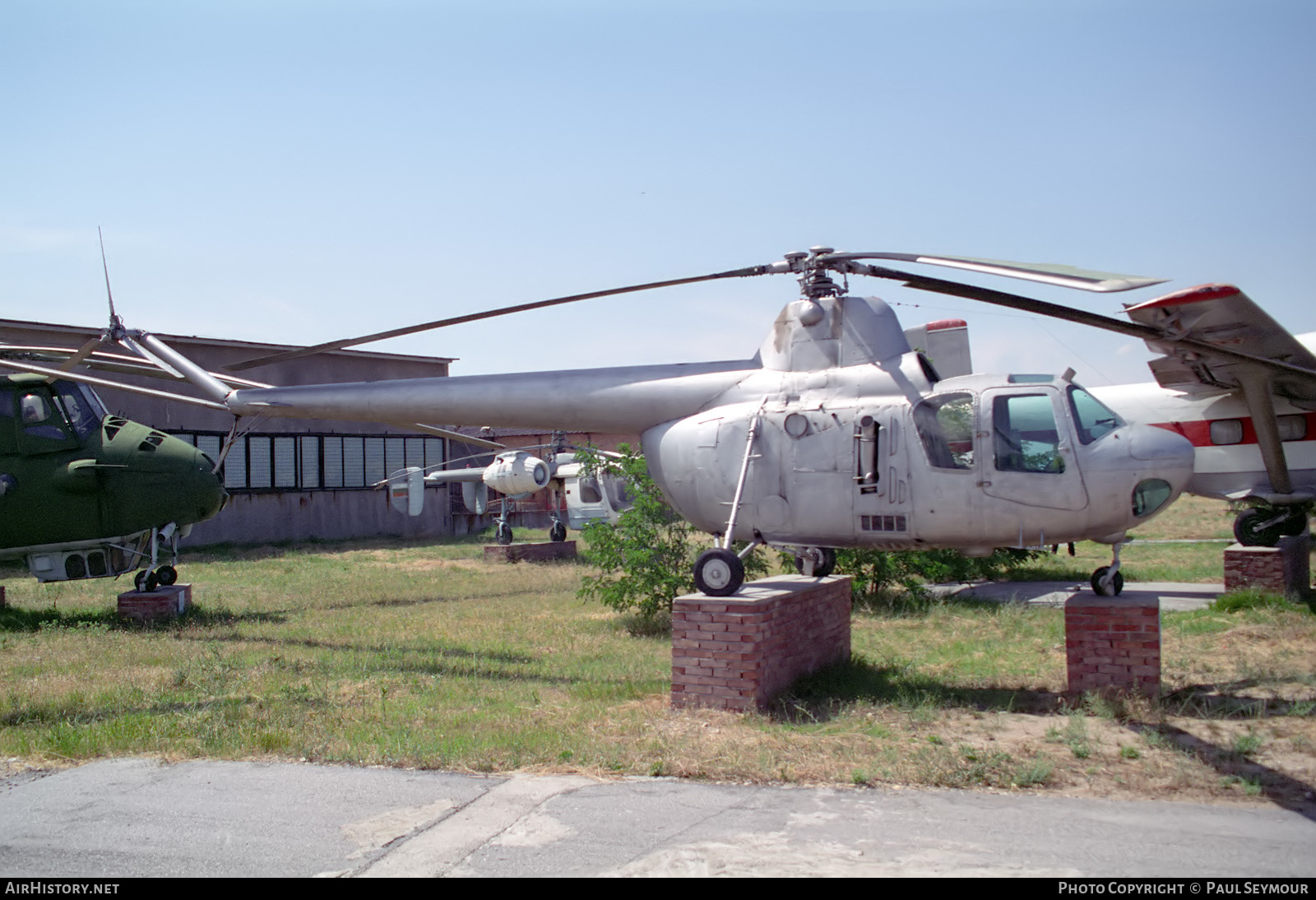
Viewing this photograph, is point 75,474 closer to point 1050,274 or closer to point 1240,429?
point 1050,274

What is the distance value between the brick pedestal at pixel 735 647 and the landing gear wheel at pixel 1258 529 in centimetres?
895

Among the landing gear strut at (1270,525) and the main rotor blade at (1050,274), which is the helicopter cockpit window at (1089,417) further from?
the landing gear strut at (1270,525)

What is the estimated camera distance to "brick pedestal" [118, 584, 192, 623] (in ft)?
38.8

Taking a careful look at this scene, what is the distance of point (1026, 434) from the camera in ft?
23.4

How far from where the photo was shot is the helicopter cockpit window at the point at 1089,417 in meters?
7.05

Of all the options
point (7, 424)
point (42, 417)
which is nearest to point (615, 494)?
point (42, 417)

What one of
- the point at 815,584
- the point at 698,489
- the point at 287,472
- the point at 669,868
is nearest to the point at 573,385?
the point at 698,489

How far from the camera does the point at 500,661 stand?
9242 millimetres

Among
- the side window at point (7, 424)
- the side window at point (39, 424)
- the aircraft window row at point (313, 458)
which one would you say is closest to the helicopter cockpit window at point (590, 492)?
the aircraft window row at point (313, 458)

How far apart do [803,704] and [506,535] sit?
16683mm

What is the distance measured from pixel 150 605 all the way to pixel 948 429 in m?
9.68

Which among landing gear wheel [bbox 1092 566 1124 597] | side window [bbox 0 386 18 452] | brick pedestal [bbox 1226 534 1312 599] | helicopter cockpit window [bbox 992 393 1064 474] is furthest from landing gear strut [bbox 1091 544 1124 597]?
side window [bbox 0 386 18 452]

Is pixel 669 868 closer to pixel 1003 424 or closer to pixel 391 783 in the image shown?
pixel 391 783
